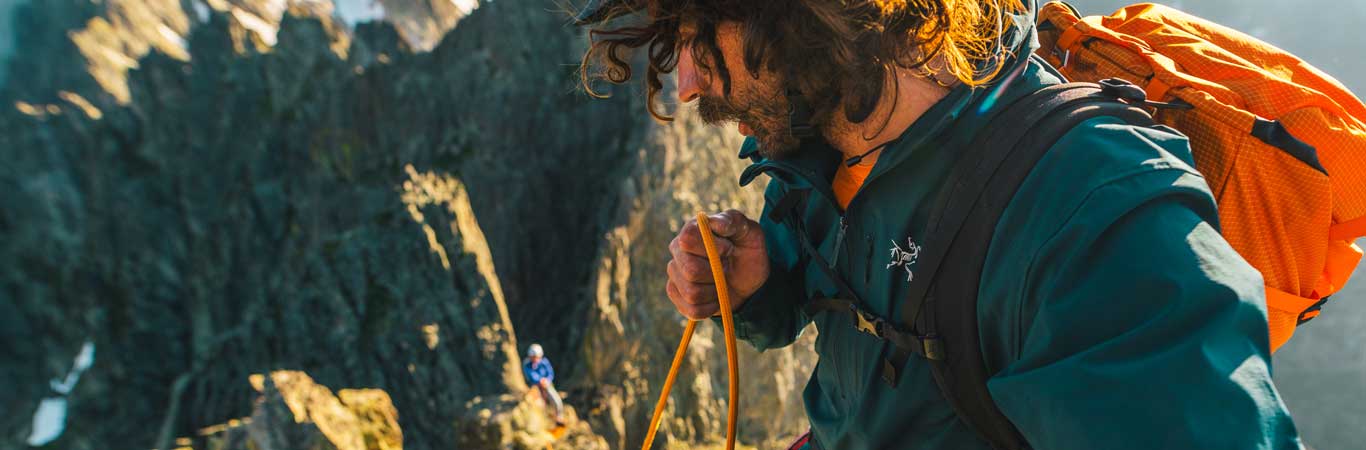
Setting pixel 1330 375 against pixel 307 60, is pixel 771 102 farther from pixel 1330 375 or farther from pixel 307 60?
pixel 307 60

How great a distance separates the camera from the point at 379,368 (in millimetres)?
13633

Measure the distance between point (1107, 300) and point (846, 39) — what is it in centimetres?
65

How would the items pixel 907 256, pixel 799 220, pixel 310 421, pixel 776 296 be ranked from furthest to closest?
pixel 310 421 → pixel 776 296 → pixel 799 220 → pixel 907 256

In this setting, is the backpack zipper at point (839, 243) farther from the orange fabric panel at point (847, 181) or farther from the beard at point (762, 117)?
the beard at point (762, 117)

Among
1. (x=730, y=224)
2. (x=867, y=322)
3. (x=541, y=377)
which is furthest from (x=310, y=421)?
(x=867, y=322)

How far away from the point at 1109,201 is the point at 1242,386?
0.25 m

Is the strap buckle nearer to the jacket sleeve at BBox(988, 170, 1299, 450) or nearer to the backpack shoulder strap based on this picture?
the backpack shoulder strap

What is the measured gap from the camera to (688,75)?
149cm

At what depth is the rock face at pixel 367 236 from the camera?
43.8ft

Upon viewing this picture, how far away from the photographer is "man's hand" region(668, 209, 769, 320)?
1.69m

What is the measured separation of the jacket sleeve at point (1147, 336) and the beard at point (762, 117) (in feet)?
2.13

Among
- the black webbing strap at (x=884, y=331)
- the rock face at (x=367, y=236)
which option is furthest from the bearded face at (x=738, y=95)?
the rock face at (x=367, y=236)

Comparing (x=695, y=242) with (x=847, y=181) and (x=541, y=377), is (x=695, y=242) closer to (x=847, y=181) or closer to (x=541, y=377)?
(x=847, y=181)

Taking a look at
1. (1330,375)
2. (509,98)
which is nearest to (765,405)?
(509,98)
